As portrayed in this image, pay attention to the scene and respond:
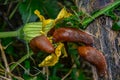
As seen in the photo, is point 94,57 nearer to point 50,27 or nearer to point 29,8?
point 50,27

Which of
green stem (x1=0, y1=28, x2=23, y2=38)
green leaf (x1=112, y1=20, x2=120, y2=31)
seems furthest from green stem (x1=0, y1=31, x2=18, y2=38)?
green leaf (x1=112, y1=20, x2=120, y2=31)

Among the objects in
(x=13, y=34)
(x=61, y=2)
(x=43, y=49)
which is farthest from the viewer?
(x=61, y=2)

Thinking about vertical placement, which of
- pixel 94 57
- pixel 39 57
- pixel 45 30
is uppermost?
pixel 45 30

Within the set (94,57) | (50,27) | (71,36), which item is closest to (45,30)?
(50,27)

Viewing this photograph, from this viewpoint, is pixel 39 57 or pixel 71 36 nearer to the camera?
pixel 71 36

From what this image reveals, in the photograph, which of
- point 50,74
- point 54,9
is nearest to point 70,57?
point 50,74

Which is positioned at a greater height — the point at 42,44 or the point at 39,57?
the point at 42,44

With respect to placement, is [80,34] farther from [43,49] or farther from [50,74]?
[50,74]

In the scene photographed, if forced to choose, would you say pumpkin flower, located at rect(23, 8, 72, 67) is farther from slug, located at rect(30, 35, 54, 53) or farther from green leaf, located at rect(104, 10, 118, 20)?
green leaf, located at rect(104, 10, 118, 20)
